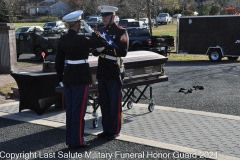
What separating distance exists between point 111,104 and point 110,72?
489 mm

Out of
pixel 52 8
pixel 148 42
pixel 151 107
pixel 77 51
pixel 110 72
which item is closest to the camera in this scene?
pixel 77 51

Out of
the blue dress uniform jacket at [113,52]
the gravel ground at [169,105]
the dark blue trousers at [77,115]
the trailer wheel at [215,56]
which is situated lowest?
the trailer wheel at [215,56]

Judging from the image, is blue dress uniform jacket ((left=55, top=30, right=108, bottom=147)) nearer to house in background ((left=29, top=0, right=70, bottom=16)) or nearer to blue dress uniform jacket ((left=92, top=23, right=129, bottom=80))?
blue dress uniform jacket ((left=92, top=23, right=129, bottom=80))

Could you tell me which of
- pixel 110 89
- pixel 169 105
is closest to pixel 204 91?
pixel 169 105

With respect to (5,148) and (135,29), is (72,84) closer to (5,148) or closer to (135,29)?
(5,148)

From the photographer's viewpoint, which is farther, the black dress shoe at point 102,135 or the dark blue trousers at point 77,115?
the black dress shoe at point 102,135

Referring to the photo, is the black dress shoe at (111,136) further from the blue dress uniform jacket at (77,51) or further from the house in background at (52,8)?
the house in background at (52,8)

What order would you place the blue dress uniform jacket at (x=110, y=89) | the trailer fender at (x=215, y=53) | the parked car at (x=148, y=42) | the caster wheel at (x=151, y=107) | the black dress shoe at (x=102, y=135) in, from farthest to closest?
the parked car at (x=148, y=42) < the trailer fender at (x=215, y=53) < the caster wheel at (x=151, y=107) < the black dress shoe at (x=102, y=135) < the blue dress uniform jacket at (x=110, y=89)

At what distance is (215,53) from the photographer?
799 inches

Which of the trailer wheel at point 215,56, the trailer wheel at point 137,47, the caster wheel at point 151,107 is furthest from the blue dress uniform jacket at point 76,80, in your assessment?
the trailer wheel at point 137,47

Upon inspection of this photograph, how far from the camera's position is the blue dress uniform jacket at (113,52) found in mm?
6309

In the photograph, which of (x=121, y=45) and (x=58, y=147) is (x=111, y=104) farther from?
(x=58, y=147)

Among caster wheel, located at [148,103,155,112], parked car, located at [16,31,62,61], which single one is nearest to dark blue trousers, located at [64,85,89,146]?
caster wheel, located at [148,103,155,112]

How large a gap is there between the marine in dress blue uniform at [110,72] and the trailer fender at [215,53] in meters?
14.4
